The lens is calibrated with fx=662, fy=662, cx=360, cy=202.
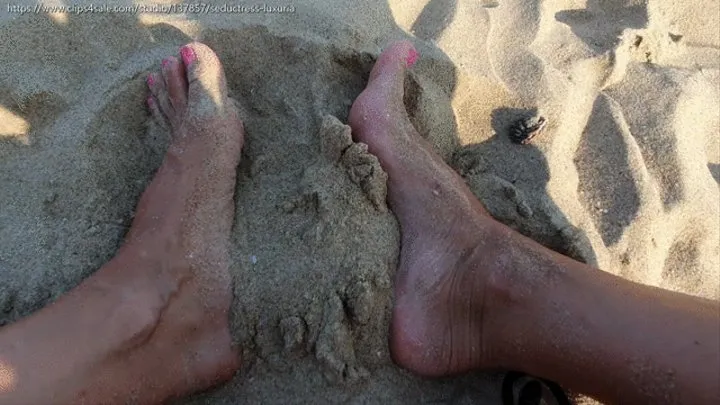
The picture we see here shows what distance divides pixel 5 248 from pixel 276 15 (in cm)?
104

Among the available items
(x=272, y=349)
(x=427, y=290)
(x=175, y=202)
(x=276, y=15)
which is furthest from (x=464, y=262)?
(x=276, y=15)

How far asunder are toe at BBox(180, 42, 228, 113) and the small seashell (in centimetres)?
87

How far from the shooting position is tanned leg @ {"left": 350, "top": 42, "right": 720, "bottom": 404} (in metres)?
→ 1.41

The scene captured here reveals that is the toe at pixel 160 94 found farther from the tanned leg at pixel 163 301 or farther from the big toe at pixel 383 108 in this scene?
the big toe at pixel 383 108

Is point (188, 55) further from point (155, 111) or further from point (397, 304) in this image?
point (397, 304)

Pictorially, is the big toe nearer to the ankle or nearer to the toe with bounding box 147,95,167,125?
the ankle

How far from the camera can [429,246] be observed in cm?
171

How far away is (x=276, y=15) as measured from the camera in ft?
6.90

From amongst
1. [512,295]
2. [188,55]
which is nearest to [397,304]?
[512,295]

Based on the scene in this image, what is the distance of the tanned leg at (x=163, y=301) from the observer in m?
1.45

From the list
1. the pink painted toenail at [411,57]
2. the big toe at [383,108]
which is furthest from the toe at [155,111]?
the pink painted toenail at [411,57]

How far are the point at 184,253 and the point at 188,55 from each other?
2.09 ft

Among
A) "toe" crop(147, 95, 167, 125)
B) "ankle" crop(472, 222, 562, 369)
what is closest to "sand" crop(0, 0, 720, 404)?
"toe" crop(147, 95, 167, 125)

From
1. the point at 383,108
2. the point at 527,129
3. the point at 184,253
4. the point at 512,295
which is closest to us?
Result: the point at 512,295
